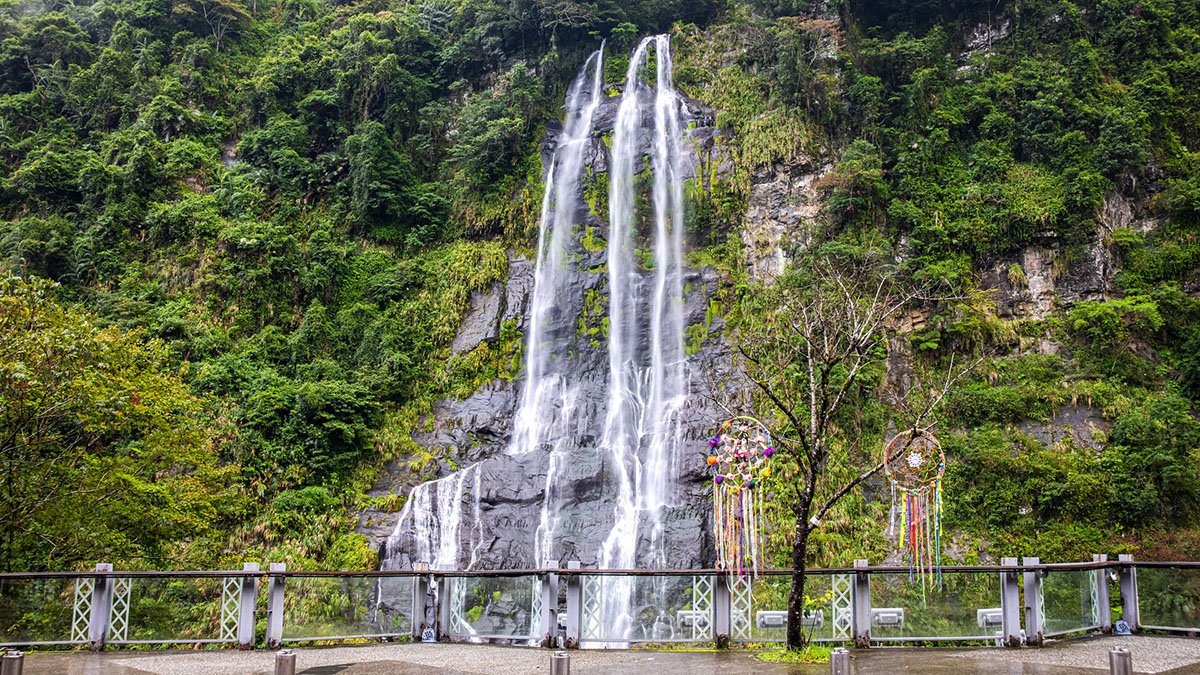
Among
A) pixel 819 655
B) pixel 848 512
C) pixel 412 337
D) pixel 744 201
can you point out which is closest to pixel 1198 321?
pixel 848 512

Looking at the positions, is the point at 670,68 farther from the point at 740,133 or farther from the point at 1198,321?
the point at 1198,321

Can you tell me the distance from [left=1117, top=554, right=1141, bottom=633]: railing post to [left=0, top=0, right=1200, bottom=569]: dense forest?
25.6 feet

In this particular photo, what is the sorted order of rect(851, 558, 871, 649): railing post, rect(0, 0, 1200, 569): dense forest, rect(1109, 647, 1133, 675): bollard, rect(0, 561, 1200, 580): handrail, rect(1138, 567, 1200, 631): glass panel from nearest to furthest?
rect(1109, 647, 1133, 675): bollard → rect(0, 561, 1200, 580): handrail → rect(851, 558, 871, 649): railing post → rect(1138, 567, 1200, 631): glass panel → rect(0, 0, 1200, 569): dense forest

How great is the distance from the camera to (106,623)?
10.1 m

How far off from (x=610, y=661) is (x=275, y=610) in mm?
4391

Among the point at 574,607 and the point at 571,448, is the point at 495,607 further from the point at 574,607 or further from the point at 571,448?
the point at 571,448

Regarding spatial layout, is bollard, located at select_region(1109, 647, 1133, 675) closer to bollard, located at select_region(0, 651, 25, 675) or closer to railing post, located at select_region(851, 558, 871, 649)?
railing post, located at select_region(851, 558, 871, 649)

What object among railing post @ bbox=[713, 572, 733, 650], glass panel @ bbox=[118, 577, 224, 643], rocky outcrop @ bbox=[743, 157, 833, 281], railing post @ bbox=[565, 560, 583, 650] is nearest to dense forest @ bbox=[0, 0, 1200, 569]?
rocky outcrop @ bbox=[743, 157, 833, 281]

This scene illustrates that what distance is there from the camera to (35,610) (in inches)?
394

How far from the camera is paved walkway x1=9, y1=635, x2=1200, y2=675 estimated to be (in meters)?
8.33

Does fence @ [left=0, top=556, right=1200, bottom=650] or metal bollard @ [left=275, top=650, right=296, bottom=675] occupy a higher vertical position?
metal bollard @ [left=275, top=650, right=296, bottom=675]

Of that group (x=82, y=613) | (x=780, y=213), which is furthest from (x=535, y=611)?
(x=780, y=213)

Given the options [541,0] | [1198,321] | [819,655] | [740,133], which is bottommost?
[819,655]

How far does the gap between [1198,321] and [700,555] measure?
14405 mm
